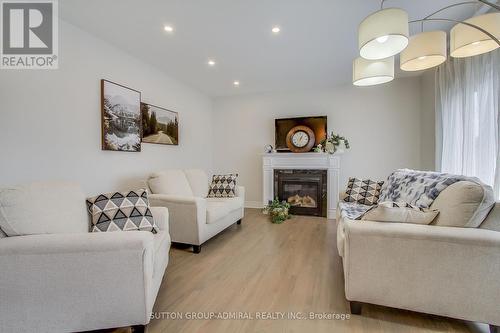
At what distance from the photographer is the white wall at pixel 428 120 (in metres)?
3.68

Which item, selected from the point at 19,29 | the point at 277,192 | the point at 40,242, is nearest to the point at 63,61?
the point at 19,29

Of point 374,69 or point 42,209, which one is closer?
point 42,209

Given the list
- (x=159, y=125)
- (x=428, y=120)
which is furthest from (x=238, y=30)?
(x=428, y=120)

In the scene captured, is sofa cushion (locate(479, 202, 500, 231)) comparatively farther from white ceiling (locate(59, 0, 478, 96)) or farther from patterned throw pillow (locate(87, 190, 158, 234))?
patterned throw pillow (locate(87, 190, 158, 234))

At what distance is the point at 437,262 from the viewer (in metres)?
1.42

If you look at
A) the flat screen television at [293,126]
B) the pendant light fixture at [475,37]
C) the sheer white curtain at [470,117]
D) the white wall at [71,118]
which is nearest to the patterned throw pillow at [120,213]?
the white wall at [71,118]

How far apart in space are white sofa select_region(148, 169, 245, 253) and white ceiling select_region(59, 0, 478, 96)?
166 cm

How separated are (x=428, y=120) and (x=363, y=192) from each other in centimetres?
202

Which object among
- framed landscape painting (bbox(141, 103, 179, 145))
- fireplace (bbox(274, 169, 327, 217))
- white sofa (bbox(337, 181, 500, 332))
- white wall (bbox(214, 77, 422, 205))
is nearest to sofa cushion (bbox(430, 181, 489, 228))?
white sofa (bbox(337, 181, 500, 332))

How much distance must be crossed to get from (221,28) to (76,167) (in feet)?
7.19

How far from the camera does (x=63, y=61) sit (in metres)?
2.35

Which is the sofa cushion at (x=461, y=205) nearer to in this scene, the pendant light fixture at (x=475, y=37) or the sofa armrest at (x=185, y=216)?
the pendant light fixture at (x=475, y=37)
